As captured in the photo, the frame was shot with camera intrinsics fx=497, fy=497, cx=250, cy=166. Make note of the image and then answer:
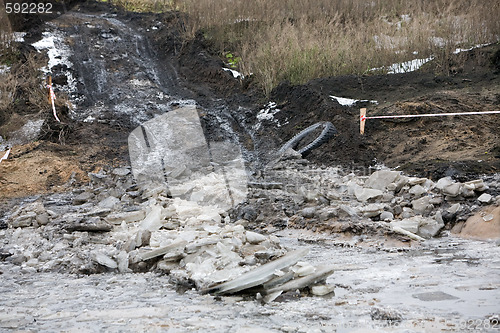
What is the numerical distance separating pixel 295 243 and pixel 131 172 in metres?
4.55

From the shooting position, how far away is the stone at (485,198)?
567cm

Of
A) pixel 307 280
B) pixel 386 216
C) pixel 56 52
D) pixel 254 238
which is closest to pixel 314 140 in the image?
pixel 386 216

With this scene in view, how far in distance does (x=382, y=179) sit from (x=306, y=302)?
358 cm

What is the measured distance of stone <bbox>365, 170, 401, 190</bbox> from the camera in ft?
22.2

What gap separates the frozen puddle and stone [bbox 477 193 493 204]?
0.84 meters

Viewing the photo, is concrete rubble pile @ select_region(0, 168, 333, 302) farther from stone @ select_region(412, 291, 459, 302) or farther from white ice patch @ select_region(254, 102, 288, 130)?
white ice patch @ select_region(254, 102, 288, 130)

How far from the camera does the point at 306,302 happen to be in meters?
3.67

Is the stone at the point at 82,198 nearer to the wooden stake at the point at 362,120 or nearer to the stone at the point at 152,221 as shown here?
the stone at the point at 152,221

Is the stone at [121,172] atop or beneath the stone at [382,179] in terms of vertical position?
beneath

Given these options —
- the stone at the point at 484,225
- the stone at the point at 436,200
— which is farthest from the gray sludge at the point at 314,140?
the stone at the point at 484,225

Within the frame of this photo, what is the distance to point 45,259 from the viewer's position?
5250 millimetres

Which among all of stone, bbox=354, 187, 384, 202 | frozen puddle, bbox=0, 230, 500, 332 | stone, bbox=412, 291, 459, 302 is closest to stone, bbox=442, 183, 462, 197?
stone, bbox=354, 187, 384, 202

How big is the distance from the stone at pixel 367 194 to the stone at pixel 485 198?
4.11ft

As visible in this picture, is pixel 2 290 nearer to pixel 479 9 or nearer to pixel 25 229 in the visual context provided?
pixel 25 229
